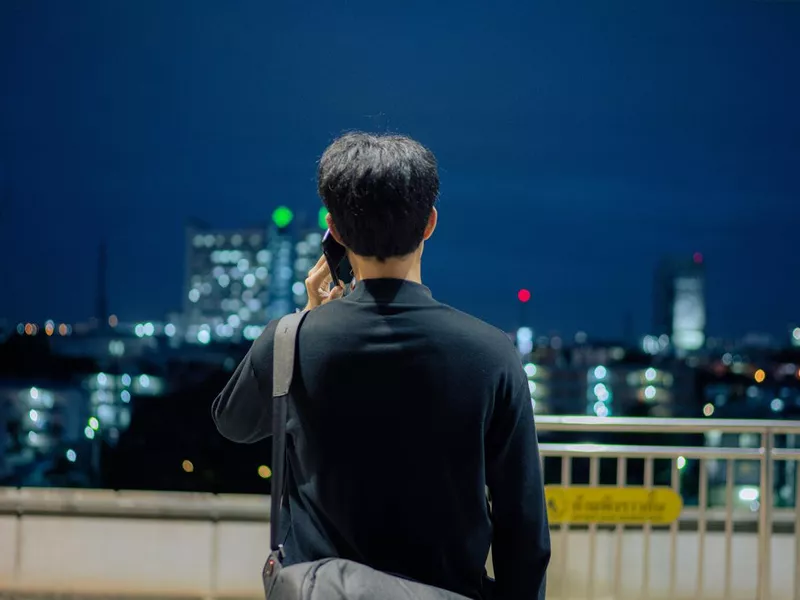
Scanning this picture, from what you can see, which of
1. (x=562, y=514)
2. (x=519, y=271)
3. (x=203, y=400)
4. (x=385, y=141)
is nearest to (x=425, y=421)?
(x=385, y=141)

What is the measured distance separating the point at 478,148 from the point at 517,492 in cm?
8997

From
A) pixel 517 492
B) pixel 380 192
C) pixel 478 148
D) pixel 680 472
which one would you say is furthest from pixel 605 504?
pixel 478 148

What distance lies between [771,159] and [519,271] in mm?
33802

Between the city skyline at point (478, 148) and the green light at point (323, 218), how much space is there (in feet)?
211

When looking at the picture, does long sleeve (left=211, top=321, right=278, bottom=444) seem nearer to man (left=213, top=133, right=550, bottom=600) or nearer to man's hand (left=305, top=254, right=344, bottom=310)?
man (left=213, top=133, right=550, bottom=600)

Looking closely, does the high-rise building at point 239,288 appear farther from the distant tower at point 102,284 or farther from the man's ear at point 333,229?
the man's ear at point 333,229

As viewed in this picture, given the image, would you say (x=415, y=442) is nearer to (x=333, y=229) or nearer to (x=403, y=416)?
(x=403, y=416)

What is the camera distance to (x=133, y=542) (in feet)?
13.0

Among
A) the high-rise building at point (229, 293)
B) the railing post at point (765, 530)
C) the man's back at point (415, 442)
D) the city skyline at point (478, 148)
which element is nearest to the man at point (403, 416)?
the man's back at point (415, 442)

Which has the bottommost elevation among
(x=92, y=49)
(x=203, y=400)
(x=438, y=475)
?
(x=203, y=400)

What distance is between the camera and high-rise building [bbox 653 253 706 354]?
63.2 meters

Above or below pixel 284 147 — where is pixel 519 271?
below

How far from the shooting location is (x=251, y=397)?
3.98ft

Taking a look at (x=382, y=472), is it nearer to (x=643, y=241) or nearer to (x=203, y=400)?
(x=203, y=400)
